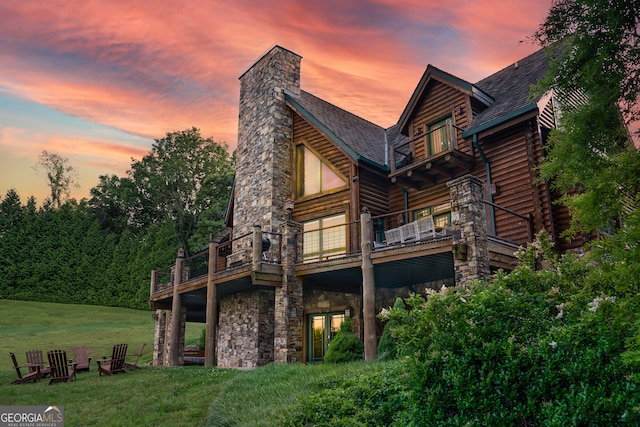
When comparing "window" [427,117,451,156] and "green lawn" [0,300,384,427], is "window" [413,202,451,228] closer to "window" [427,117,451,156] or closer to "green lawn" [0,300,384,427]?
"window" [427,117,451,156]

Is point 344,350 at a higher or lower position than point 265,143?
lower

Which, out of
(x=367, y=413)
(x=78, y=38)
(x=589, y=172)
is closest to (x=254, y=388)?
(x=367, y=413)

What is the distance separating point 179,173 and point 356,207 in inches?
1293

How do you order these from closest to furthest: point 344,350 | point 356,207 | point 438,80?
1. point 344,350
2. point 438,80
3. point 356,207

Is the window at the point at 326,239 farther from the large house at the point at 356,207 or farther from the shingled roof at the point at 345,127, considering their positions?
the shingled roof at the point at 345,127

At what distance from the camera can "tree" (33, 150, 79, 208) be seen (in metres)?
52.8

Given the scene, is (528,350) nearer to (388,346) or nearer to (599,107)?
(599,107)

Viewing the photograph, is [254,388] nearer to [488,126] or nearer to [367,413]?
[367,413]

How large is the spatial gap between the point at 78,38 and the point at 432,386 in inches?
619

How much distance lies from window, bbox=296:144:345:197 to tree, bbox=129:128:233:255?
85.8 ft

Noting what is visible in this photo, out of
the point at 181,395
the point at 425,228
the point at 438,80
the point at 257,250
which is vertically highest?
the point at 438,80

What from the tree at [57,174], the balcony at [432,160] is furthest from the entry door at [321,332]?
the tree at [57,174]

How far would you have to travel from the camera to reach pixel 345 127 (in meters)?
21.6

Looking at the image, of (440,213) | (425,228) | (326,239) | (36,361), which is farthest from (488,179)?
(36,361)
